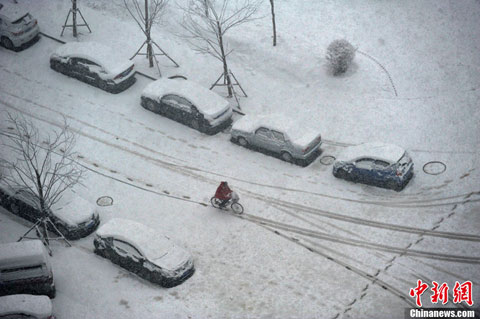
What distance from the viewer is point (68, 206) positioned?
2300 centimetres

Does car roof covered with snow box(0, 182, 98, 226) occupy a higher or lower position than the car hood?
higher

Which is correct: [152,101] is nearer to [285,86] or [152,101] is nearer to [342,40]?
[285,86]

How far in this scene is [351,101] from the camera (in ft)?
93.8

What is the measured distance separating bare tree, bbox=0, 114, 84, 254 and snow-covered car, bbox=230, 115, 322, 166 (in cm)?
732

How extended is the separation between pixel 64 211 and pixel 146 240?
3.97 meters

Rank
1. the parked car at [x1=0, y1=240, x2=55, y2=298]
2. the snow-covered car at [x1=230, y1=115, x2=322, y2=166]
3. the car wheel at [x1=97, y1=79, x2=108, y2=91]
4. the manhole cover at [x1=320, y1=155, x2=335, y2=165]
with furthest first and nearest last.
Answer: the car wheel at [x1=97, y1=79, x2=108, y2=91] → the manhole cover at [x1=320, y1=155, x2=335, y2=165] → the snow-covered car at [x1=230, y1=115, x2=322, y2=166] → the parked car at [x1=0, y1=240, x2=55, y2=298]

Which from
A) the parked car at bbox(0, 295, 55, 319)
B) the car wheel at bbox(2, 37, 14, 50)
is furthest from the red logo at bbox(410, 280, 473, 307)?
the car wheel at bbox(2, 37, 14, 50)

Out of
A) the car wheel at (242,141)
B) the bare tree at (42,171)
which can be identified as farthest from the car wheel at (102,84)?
the car wheel at (242,141)

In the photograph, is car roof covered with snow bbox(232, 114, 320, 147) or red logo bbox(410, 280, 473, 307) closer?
red logo bbox(410, 280, 473, 307)

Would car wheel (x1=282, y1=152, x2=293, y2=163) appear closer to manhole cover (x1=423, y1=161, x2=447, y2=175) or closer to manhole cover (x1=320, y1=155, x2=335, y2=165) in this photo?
manhole cover (x1=320, y1=155, x2=335, y2=165)

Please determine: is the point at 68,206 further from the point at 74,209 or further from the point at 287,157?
the point at 287,157

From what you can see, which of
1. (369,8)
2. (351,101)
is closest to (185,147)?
(351,101)

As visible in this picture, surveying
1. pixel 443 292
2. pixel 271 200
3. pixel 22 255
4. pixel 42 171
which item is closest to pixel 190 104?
pixel 271 200

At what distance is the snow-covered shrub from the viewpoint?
95.5ft
